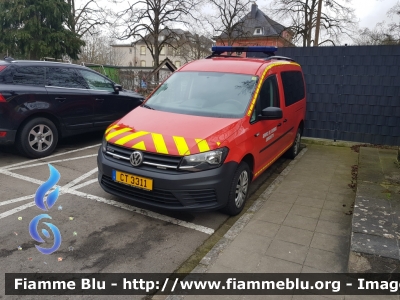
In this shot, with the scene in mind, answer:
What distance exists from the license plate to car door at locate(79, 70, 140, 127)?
3768mm

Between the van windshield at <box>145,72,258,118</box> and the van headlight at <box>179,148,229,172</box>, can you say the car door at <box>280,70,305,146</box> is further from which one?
the van headlight at <box>179,148,229,172</box>

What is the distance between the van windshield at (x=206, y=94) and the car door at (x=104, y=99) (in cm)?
260

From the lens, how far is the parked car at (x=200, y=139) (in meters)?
3.70

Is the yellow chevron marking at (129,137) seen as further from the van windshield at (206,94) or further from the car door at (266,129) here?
the car door at (266,129)

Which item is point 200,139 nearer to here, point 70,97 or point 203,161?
point 203,161

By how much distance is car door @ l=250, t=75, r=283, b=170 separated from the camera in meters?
4.57

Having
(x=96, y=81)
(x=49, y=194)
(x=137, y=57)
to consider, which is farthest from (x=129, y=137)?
(x=137, y=57)

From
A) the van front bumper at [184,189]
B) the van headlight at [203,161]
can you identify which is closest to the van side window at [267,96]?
the van headlight at [203,161]

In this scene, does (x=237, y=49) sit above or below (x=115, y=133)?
above

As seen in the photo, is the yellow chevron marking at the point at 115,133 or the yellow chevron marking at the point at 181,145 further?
the yellow chevron marking at the point at 115,133

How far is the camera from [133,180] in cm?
380

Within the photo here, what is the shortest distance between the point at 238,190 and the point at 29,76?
4471 millimetres

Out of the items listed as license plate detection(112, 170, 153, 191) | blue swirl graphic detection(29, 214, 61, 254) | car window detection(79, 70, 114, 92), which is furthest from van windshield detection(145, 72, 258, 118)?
car window detection(79, 70, 114, 92)

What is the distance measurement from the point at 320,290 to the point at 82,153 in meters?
5.36
